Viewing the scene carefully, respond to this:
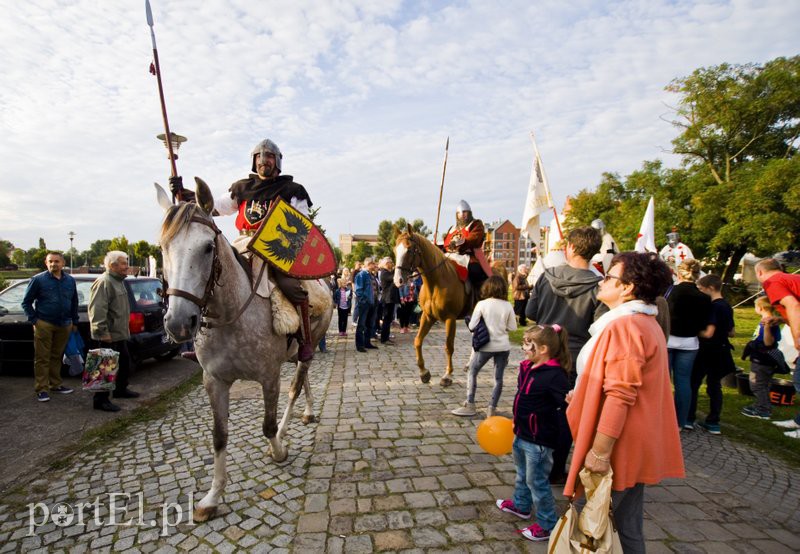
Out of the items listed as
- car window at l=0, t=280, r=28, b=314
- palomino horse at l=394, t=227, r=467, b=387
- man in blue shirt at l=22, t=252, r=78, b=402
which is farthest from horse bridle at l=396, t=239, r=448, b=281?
car window at l=0, t=280, r=28, b=314

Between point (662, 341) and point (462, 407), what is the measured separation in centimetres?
369

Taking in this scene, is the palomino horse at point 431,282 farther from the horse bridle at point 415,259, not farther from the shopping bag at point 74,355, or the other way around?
the shopping bag at point 74,355

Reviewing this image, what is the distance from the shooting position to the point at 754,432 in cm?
482

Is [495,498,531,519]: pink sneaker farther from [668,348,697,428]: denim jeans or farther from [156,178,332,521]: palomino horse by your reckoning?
[668,348,697,428]: denim jeans

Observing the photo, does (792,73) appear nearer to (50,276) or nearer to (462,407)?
(462,407)

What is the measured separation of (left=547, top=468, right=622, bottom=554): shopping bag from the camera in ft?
6.36

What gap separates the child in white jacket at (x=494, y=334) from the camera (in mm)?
4993

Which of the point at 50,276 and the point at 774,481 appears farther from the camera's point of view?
the point at 50,276

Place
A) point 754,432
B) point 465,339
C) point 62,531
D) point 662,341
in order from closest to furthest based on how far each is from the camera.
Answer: point 662,341 → point 62,531 → point 754,432 → point 465,339

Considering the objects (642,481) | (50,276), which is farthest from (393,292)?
(642,481)

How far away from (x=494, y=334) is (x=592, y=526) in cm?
309

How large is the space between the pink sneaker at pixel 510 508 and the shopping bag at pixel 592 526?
97 centimetres

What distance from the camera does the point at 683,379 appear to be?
482 centimetres

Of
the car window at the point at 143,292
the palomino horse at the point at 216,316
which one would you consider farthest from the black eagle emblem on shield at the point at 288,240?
the car window at the point at 143,292
